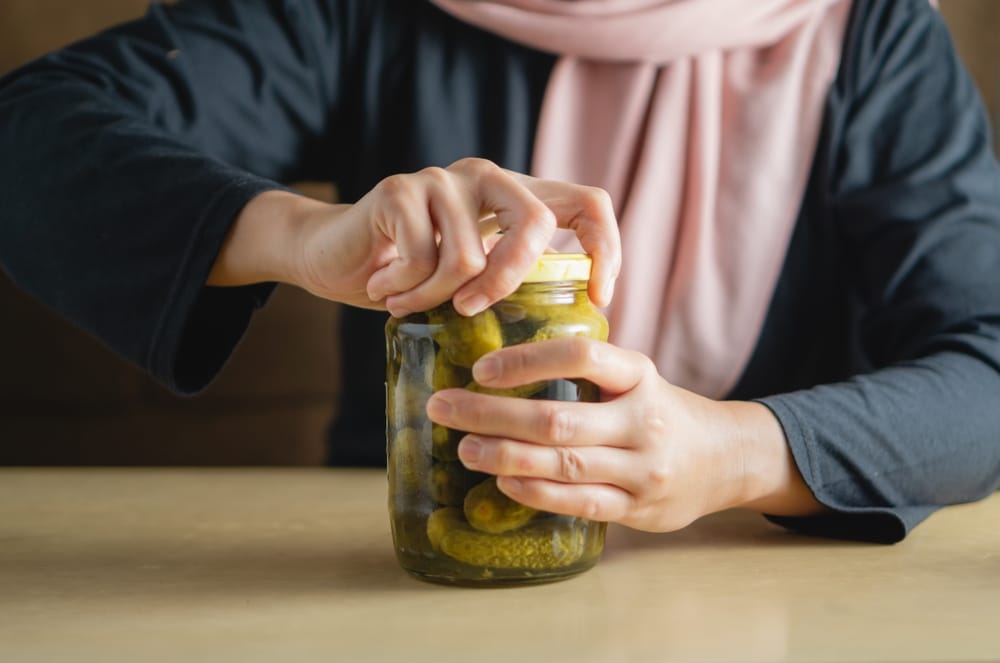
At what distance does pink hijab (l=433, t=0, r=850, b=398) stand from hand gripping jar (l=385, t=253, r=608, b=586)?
435 mm

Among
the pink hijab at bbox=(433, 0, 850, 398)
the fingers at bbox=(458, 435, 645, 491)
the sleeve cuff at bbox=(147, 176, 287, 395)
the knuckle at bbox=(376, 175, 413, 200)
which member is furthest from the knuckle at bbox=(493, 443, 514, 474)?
the pink hijab at bbox=(433, 0, 850, 398)

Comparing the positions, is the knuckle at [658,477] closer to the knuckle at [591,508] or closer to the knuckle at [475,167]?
the knuckle at [591,508]

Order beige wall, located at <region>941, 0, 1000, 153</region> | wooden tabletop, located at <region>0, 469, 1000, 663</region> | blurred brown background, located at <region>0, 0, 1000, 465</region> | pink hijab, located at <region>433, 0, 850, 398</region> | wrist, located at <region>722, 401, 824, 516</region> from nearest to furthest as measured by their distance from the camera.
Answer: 1. wooden tabletop, located at <region>0, 469, 1000, 663</region>
2. wrist, located at <region>722, 401, 824, 516</region>
3. pink hijab, located at <region>433, 0, 850, 398</region>
4. beige wall, located at <region>941, 0, 1000, 153</region>
5. blurred brown background, located at <region>0, 0, 1000, 465</region>

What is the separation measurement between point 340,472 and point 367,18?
1.40ft

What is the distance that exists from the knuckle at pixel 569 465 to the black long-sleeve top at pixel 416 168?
0.19 meters

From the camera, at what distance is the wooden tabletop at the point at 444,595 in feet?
1.51

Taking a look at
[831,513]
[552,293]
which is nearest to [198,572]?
[552,293]

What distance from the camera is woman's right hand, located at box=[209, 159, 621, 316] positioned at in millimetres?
497

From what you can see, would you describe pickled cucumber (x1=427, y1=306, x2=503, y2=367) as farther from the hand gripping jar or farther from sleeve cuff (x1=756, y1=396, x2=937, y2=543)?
sleeve cuff (x1=756, y1=396, x2=937, y2=543)

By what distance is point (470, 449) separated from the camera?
1.65ft

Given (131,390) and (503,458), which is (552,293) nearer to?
(503,458)

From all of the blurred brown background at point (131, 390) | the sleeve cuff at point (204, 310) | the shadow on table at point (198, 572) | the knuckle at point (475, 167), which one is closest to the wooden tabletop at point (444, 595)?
the shadow on table at point (198, 572)

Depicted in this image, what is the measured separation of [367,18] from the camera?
102cm

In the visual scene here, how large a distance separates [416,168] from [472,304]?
0.53m
